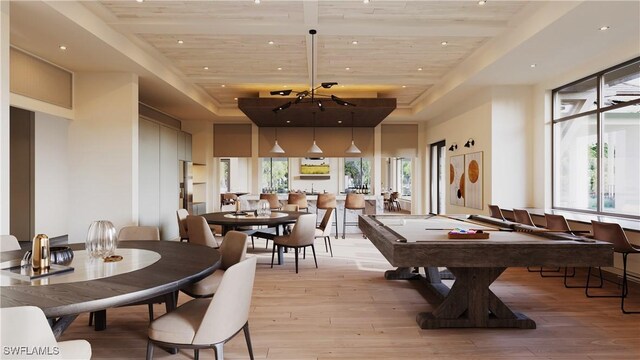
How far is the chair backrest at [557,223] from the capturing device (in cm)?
449

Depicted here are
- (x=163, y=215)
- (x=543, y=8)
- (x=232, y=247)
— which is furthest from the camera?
(x=163, y=215)

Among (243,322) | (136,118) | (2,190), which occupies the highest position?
(136,118)

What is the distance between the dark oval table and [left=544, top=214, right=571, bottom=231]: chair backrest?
14.2 feet

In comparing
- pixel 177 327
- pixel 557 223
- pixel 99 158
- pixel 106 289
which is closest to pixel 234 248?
pixel 177 327

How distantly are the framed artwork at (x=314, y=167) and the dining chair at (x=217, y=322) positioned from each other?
12684 millimetres

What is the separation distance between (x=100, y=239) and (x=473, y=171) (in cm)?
675

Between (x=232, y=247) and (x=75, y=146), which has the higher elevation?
(x=75, y=146)

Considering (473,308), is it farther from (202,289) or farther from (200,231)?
(200,231)

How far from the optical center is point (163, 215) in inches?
276

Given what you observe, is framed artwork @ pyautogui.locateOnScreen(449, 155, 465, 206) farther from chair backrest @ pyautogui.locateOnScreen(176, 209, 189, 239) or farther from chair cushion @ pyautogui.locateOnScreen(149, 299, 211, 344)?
chair cushion @ pyautogui.locateOnScreen(149, 299, 211, 344)

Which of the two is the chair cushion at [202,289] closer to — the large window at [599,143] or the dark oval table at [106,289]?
the dark oval table at [106,289]

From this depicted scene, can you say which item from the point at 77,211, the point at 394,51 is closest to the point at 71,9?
the point at 77,211

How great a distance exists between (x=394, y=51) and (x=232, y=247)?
4012 millimetres

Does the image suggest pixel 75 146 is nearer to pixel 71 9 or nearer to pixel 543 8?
pixel 71 9
